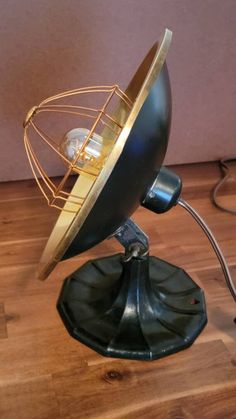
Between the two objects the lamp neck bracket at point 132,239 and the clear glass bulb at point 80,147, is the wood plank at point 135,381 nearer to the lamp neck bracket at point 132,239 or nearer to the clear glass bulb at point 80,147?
the lamp neck bracket at point 132,239

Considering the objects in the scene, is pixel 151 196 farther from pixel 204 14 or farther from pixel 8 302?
pixel 204 14

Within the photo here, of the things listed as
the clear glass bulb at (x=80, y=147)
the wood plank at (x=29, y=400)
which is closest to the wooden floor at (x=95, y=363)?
the wood plank at (x=29, y=400)

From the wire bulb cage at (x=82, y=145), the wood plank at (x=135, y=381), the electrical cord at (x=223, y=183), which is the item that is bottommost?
the wood plank at (x=135, y=381)

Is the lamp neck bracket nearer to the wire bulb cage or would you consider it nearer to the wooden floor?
the wire bulb cage

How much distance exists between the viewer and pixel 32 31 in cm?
110

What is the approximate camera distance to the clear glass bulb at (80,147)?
67 cm

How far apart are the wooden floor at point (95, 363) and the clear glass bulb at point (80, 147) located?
0.36m

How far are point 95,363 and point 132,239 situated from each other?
0.78 ft

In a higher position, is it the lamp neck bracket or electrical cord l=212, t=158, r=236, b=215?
the lamp neck bracket

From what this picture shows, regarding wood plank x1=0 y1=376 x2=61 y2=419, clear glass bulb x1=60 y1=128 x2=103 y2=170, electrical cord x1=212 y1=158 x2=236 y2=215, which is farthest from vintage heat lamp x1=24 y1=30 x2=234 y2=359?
electrical cord x1=212 y1=158 x2=236 y2=215

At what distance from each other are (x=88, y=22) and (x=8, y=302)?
2.42 feet

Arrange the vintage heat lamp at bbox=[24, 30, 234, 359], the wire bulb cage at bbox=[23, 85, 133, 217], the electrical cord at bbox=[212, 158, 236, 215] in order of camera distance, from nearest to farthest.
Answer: the vintage heat lamp at bbox=[24, 30, 234, 359]
the wire bulb cage at bbox=[23, 85, 133, 217]
the electrical cord at bbox=[212, 158, 236, 215]

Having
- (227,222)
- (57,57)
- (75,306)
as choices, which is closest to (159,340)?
(75,306)

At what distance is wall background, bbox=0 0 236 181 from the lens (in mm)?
1100
